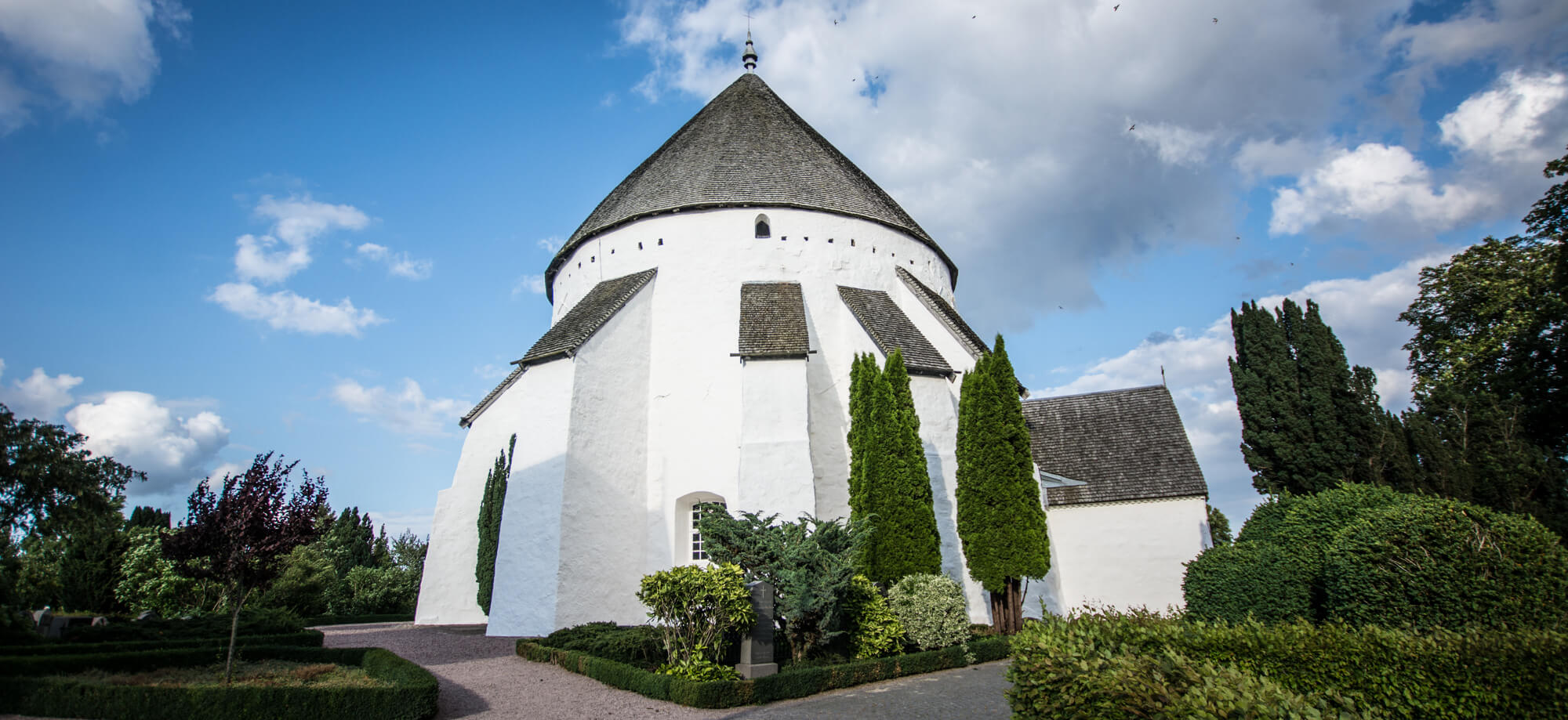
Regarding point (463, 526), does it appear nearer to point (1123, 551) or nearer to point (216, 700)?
point (216, 700)

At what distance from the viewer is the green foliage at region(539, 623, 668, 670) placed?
33.3 feet

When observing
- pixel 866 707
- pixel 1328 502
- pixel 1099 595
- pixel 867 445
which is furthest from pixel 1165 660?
pixel 1099 595

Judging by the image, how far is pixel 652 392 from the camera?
1611cm

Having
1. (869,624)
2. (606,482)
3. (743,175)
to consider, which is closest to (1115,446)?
(869,624)

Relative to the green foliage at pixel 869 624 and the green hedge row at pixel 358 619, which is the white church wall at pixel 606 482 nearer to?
the green foliage at pixel 869 624

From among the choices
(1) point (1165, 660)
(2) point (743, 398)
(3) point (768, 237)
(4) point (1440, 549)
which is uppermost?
(3) point (768, 237)

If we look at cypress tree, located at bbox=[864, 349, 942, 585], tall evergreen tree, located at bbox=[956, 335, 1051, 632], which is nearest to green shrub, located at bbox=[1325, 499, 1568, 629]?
tall evergreen tree, located at bbox=[956, 335, 1051, 632]

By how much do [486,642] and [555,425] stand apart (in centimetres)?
423

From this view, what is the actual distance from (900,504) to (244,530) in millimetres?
9679

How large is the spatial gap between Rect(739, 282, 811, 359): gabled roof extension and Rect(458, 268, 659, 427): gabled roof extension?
8.58 ft

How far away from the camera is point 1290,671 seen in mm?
5867

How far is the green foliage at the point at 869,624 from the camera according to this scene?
34.9 feet

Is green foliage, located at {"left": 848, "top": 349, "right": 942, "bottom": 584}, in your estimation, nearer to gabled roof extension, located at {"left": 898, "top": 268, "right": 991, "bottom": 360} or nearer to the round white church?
the round white church

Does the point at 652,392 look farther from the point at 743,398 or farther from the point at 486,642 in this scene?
the point at 486,642
